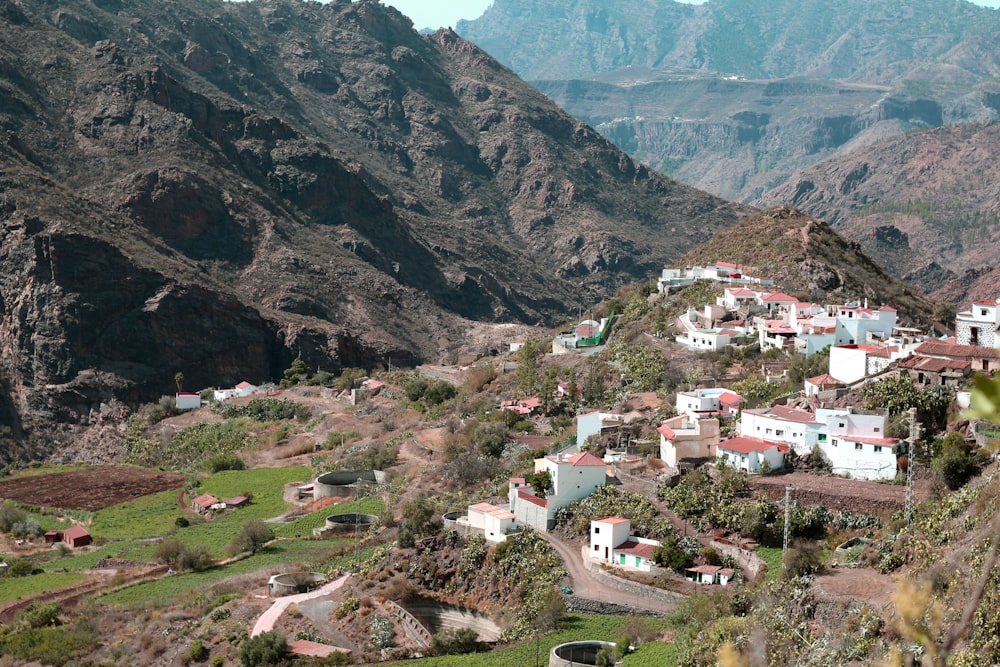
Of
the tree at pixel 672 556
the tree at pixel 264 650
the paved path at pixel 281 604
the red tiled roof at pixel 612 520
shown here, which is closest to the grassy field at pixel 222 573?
the paved path at pixel 281 604

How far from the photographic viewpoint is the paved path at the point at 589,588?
2942 centimetres

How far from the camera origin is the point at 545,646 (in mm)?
27328

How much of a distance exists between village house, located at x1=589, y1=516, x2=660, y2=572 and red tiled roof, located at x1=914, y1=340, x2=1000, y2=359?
11030mm

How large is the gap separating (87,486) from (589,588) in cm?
3691

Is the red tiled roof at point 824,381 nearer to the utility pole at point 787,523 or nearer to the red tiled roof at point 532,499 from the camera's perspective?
the utility pole at point 787,523

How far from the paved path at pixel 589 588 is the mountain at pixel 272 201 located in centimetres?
4938

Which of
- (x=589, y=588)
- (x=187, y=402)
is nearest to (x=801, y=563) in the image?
(x=589, y=588)

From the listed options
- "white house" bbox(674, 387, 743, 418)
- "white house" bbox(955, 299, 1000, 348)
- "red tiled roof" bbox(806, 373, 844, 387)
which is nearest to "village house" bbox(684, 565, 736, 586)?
"white house" bbox(674, 387, 743, 418)

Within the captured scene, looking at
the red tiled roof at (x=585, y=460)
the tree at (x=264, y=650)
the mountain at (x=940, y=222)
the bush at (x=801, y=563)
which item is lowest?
the tree at (x=264, y=650)

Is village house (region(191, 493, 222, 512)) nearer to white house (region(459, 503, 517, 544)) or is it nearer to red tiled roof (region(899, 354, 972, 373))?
white house (region(459, 503, 517, 544))

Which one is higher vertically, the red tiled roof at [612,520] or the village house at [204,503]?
the red tiled roof at [612,520]

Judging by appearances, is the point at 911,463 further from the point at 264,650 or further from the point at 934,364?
the point at 264,650

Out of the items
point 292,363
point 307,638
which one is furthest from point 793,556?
point 292,363

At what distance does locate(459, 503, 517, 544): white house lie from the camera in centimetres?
3425
